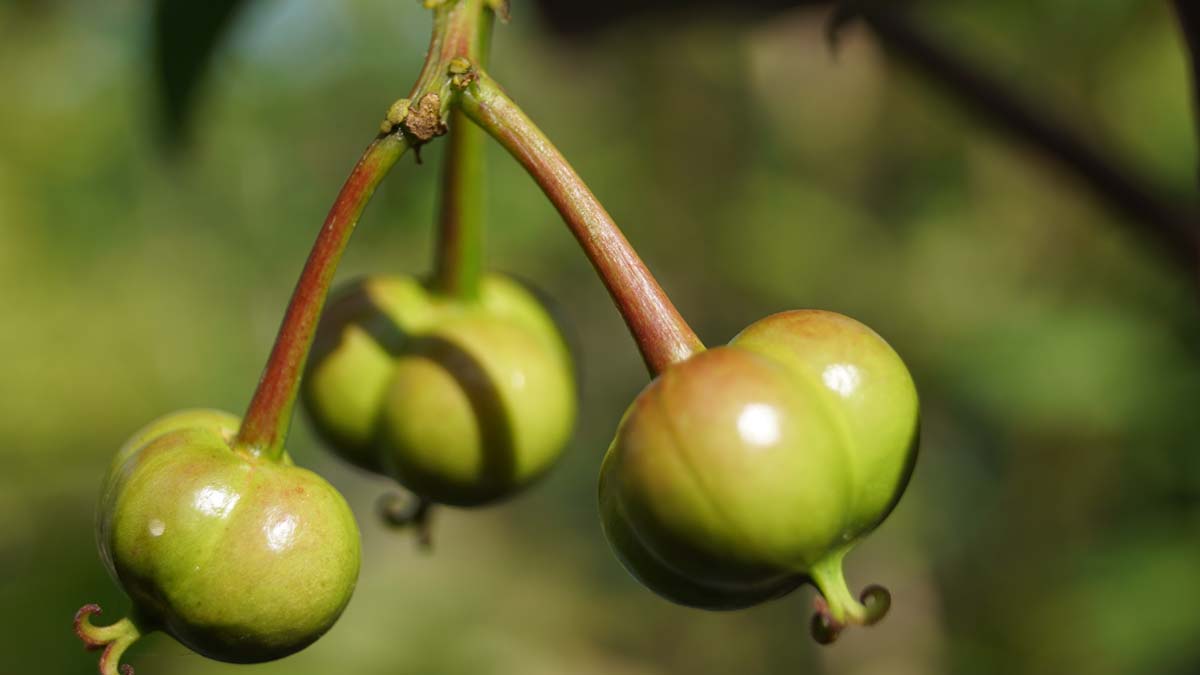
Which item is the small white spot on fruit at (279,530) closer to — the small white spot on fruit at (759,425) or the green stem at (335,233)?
the green stem at (335,233)

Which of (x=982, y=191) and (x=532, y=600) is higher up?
(x=982, y=191)

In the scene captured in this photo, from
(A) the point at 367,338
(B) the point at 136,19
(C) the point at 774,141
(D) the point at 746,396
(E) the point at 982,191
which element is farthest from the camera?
(C) the point at 774,141

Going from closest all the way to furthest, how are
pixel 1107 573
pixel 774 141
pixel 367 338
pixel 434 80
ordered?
pixel 434 80 → pixel 367 338 → pixel 1107 573 → pixel 774 141

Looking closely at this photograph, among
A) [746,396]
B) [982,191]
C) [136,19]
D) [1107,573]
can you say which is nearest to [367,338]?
[746,396]

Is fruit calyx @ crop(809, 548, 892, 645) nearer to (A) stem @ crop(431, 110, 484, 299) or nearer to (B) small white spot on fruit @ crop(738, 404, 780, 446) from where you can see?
(B) small white spot on fruit @ crop(738, 404, 780, 446)

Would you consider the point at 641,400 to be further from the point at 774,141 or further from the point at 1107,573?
the point at 774,141

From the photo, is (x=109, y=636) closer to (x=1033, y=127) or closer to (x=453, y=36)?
(x=453, y=36)

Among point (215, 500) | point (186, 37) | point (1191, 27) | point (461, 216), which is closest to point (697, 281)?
point (186, 37)
